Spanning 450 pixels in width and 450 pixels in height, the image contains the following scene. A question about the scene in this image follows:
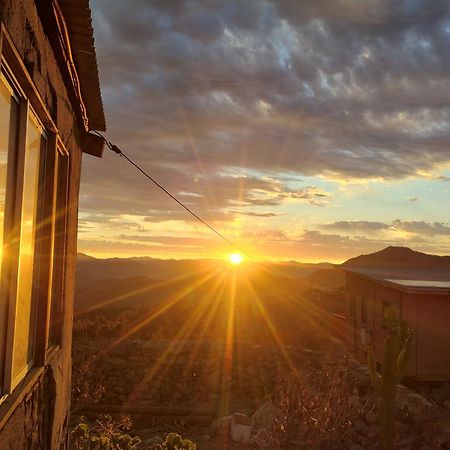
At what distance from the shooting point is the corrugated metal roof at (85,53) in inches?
144

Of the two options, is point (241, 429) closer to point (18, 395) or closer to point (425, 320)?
point (425, 320)

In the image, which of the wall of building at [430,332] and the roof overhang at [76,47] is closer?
the roof overhang at [76,47]

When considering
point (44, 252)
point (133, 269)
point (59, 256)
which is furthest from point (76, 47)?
point (133, 269)

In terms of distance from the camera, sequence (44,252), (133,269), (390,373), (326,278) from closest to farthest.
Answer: (44,252) → (390,373) → (326,278) → (133,269)

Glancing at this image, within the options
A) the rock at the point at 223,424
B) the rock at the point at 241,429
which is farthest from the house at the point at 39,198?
the rock at the point at 223,424

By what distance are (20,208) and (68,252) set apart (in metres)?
2.55

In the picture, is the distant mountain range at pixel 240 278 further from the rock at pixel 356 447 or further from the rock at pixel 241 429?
the rock at pixel 356 447

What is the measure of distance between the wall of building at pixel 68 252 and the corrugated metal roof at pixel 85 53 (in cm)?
25

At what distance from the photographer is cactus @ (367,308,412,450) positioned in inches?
341

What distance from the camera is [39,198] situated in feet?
12.4

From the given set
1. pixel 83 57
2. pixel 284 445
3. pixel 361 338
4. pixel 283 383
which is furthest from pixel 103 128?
pixel 361 338

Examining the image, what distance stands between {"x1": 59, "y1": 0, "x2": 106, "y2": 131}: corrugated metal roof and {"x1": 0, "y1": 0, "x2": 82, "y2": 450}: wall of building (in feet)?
0.82

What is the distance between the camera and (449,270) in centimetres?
2100

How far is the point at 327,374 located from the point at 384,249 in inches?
1635
